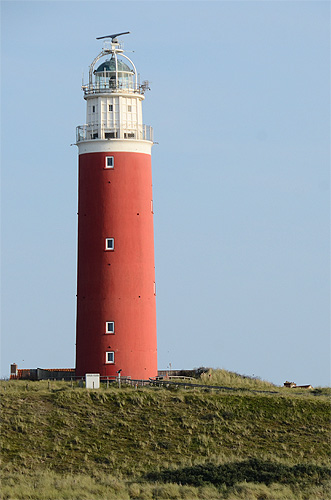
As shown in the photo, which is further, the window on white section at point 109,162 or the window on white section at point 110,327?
the window on white section at point 109,162

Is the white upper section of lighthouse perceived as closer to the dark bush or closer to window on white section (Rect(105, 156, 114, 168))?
window on white section (Rect(105, 156, 114, 168))

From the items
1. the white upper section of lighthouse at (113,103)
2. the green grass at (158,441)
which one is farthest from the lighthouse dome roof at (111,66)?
the green grass at (158,441)

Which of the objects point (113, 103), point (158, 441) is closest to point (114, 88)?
point (113, 103)

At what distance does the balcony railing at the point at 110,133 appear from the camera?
54.6 metres

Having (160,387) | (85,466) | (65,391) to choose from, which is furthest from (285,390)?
(85,466)

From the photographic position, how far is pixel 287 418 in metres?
46.8

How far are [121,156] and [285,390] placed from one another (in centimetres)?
1317

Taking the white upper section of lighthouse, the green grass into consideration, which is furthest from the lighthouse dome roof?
the green grass

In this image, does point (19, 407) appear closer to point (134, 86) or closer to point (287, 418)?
point (287, 418)

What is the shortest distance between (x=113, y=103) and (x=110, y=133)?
1.45 m

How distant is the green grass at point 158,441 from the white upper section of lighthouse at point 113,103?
12.1 meters

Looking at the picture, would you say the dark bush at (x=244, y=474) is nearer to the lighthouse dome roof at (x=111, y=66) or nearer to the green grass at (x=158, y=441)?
the green grass at (x=158, y=441)

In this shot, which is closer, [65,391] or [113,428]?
[113,428]

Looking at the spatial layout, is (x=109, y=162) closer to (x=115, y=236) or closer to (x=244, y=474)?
(x=115, y=236)
